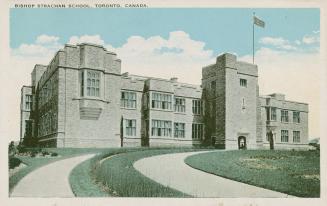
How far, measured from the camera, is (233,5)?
38.1 ft

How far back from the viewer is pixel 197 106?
987 inches

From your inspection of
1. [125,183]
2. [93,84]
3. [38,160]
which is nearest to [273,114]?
[93,84]

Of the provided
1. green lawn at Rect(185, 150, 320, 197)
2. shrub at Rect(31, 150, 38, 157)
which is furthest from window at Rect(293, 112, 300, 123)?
shrub at Rect(31, 150, 38, 157)

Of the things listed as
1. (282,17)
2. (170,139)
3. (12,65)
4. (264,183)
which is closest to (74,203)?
(12,65)

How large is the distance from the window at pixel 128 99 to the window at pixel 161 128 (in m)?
1.49

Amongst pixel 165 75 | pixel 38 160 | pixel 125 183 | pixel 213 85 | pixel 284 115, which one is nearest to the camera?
pixel 125 183

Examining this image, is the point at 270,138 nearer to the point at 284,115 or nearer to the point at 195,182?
the point at 284,115

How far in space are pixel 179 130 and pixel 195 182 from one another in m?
12.6

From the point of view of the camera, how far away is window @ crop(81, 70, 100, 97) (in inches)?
729

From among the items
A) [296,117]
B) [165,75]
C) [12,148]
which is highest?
[165,75]

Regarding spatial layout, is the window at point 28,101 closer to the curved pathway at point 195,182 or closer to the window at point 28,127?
the window at point 28,127

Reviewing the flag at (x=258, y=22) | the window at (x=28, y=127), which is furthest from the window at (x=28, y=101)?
the flag at (x=258, y=22)

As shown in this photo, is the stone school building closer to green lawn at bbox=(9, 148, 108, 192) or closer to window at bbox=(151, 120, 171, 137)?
window at bbox=(151, 120, 171, 137)

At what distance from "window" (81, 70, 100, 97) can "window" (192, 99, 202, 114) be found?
761 cm
